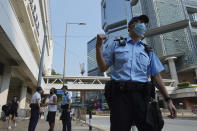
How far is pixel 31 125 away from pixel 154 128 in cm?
418

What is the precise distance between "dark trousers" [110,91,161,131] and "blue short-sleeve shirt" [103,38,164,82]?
18 centimetres

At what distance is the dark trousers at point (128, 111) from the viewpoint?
1.35 m

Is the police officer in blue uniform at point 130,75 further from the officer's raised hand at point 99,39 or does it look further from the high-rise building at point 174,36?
the high-rise building at point 174,36

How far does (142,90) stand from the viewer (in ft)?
4.82

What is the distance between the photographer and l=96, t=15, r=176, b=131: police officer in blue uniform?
138cm

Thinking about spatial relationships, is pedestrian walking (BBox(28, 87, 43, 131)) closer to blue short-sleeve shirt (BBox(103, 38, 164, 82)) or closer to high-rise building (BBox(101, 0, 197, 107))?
blue short-sleeve shirt (BBox(103, 38, 164, 82))

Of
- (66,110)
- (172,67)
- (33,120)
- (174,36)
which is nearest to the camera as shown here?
(33,120)

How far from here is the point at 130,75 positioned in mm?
1526

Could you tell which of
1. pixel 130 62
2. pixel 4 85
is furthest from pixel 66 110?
pixel 4 85

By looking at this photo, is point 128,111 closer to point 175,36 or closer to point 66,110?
point 66,110

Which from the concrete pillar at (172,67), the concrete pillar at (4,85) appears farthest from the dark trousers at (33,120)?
the concrete pillar at (172,67)

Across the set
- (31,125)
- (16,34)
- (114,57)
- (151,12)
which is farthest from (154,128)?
(151,12)

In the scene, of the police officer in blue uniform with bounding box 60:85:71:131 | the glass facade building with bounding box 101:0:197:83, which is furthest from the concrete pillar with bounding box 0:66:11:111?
the glass facade building with bounding box 101:0:197:83

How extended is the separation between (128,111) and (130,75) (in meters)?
0.36
